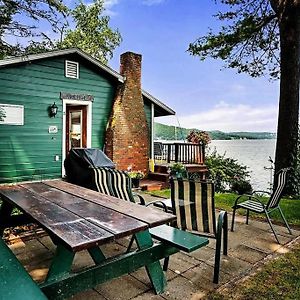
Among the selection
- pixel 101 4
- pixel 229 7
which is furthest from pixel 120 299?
pixel 101 4

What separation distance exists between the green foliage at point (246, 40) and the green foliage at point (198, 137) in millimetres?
4640

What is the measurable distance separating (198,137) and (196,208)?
10.4 meters

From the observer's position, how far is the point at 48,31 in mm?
5184

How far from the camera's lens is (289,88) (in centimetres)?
754

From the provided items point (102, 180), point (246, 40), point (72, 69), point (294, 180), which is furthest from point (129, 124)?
point (102, 180)

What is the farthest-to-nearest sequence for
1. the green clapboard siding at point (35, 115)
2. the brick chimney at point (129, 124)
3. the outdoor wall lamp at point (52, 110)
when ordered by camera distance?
the brick chimney at point (129, 124) → the outdoor wall lamp at point (52, 110) → the green clapboard siding at point (35, 115)

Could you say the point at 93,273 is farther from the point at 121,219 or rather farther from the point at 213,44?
the point at 213,44

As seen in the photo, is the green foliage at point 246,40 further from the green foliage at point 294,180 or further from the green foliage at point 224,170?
the green foliage at point 224,170

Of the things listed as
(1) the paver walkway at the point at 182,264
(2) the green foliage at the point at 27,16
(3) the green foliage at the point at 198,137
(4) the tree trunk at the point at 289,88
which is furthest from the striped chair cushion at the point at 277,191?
(3) the green foliage at the point at 198,137

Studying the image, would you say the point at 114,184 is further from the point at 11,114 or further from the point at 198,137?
the point at 198,137

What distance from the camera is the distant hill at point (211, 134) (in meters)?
14.2

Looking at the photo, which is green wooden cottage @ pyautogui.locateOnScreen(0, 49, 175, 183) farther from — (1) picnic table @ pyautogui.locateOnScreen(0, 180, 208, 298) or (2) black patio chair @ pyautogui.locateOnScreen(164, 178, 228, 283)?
(2) black patio chair @ pyautogui.locateOnScreen(164, 178, 228, 283)

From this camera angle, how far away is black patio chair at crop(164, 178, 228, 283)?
2.98 metres

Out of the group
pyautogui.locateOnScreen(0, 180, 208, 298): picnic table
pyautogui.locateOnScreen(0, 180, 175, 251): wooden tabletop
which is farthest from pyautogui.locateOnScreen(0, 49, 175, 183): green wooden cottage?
pyautogui.locateOnScreen(0, 180, 208, 298): picnic table
